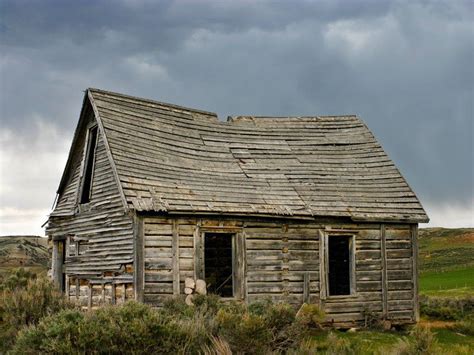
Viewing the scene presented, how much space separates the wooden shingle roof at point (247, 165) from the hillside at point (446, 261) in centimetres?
1134

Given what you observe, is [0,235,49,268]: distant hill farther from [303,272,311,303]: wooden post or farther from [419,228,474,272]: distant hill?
[419,228,474,272]: distant hill

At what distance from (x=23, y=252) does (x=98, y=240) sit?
90.4 feet

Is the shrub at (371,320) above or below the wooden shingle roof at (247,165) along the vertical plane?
below

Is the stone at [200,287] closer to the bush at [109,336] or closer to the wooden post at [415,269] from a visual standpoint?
the bush at [109,336]

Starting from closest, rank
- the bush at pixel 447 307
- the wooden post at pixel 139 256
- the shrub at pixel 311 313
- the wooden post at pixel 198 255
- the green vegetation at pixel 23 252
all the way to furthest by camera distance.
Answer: the wooden post at pixel 139 256 < the wooden post at pixel 198 255 < the shrub at pixel 311 313 < the bush at pixel 447 307 < the green vegetation at pixel 23 252

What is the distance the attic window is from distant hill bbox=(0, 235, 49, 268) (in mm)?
20973

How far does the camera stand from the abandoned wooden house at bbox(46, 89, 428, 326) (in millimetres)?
13930

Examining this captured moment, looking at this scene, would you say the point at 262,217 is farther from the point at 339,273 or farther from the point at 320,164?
the point at 339,273

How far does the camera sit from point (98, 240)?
607 inches

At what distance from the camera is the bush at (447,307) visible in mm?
20266

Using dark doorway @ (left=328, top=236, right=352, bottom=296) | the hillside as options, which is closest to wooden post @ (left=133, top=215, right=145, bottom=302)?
dark doorway @ (left=328, top=236, right=352, bottom=296)

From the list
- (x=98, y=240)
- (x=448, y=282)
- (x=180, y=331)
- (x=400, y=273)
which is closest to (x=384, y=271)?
(x=400, y=273)

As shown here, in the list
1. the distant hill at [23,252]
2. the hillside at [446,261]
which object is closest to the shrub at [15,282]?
the hillside at [446,261]

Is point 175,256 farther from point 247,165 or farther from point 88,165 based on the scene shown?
point 88,165
